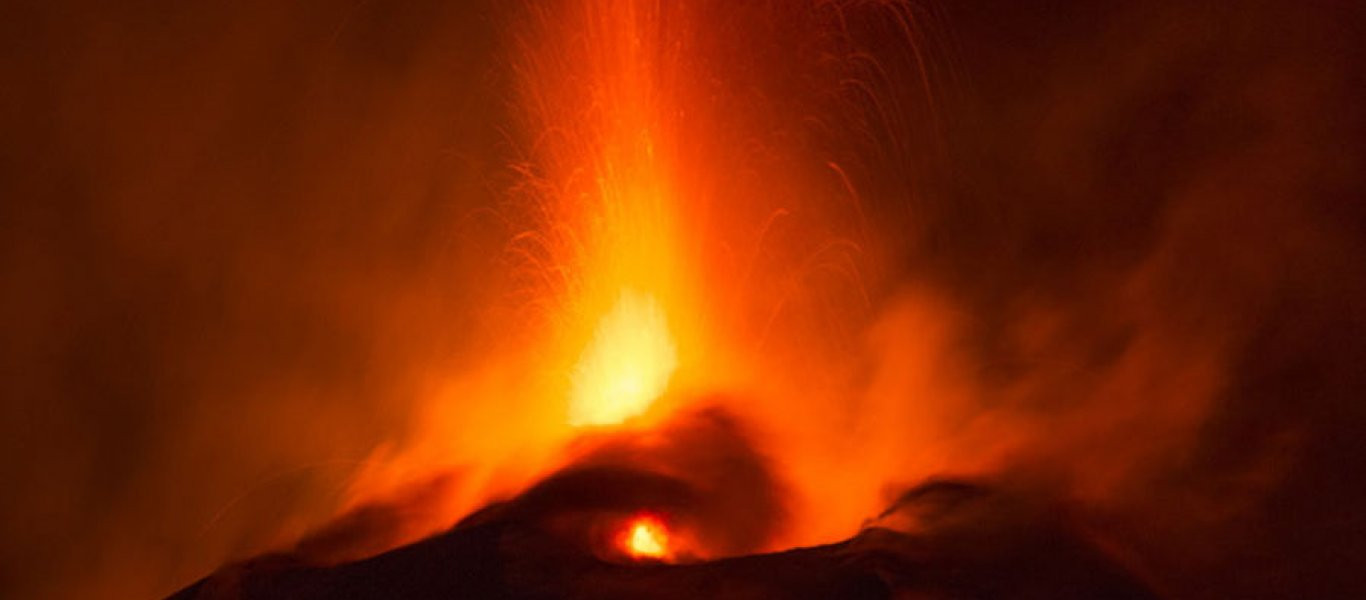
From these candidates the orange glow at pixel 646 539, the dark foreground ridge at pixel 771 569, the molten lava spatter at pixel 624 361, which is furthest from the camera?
the molten lava spatter at pixel 624 361

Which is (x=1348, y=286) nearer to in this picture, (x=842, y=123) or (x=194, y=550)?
(x=842, y=123)

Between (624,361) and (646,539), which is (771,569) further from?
(624,361)

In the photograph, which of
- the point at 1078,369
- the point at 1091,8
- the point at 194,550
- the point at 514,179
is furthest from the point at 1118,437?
the point at 194,550

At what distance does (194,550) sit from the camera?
1894cm

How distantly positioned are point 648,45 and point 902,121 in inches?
144

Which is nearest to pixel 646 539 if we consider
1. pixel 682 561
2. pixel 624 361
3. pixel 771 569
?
pixel 682 561

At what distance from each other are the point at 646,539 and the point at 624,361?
12.5 ft

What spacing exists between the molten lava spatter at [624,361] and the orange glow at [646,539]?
2939 millimetres

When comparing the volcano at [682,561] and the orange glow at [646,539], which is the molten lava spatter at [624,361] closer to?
the volcano at [682,561]

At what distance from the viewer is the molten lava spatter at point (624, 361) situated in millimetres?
12445

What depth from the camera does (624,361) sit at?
12.7m

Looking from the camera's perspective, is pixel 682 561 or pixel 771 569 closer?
pixel 771 569

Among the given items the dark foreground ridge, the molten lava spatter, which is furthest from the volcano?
the molten lava spatter

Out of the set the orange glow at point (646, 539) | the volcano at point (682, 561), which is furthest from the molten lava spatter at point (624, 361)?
the orange glow at point (646, 539)
